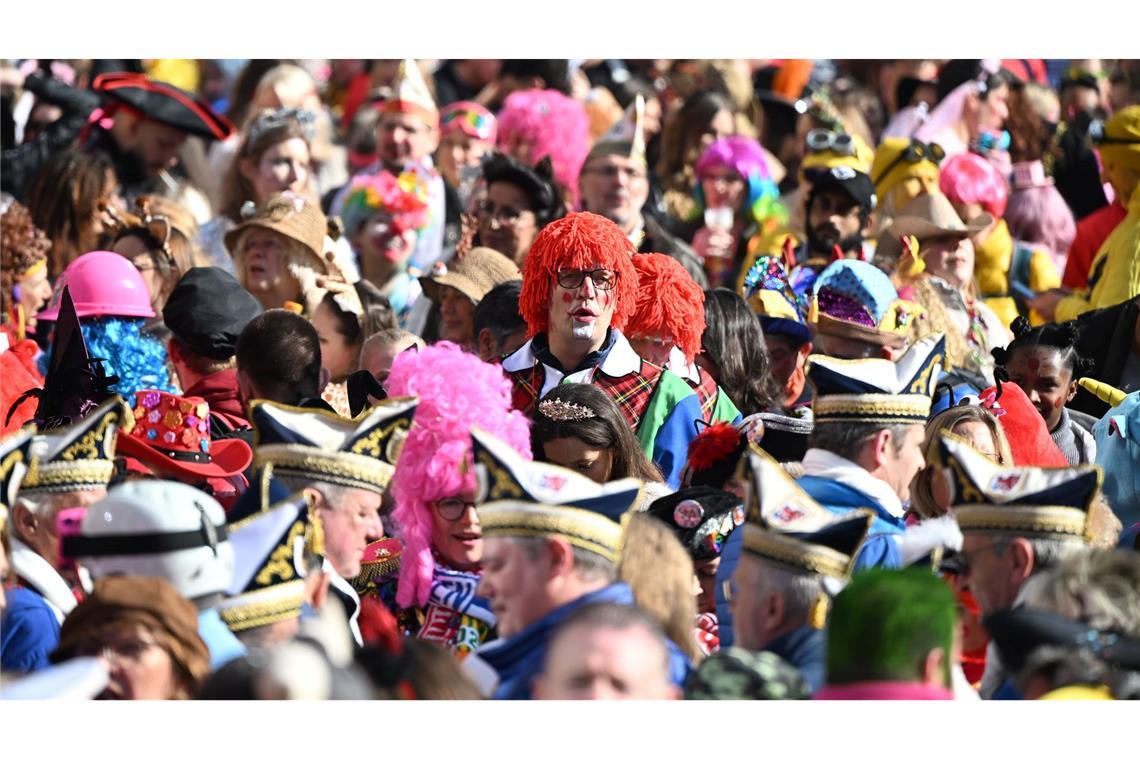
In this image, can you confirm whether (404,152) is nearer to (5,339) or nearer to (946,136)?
(946,136)

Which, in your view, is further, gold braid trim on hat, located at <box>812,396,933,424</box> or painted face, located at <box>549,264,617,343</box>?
painted face, located at <box>549,264,617,343</box>

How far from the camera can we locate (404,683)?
181 inches

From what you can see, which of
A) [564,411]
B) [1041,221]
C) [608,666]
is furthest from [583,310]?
[1041,221]

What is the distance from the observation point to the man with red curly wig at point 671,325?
797 cm

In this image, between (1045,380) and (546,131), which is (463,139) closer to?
(546,131)

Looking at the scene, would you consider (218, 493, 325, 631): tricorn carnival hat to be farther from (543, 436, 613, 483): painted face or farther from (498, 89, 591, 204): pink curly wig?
(498, 89, 591, 204): pink curly wig

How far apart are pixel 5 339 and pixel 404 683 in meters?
3.46

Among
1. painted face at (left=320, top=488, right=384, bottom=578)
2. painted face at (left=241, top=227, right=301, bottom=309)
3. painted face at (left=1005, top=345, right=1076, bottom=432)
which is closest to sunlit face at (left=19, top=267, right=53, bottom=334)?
painted face at (left=241, top=227, right=301, bottom=309)

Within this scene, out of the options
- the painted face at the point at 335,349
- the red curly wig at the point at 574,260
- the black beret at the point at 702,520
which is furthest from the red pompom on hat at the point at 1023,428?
the painted face at the point at 335,349

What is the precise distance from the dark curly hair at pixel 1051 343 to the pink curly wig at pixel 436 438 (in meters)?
2.22

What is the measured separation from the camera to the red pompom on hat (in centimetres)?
727

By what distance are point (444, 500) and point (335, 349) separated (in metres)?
2.36

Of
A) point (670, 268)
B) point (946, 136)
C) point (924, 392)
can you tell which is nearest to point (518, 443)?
point (924, 392)

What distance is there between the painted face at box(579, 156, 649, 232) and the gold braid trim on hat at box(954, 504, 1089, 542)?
4.75 metres
